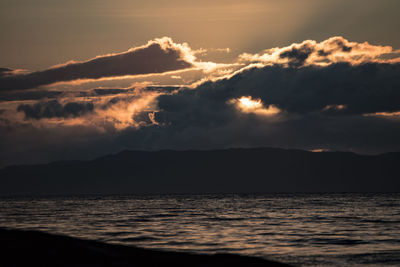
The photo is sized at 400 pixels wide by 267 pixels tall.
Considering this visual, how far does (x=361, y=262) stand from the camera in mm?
30859

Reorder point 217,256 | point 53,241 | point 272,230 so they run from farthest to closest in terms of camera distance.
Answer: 1. point 272,230
2. point 53,241
3. point 217,256

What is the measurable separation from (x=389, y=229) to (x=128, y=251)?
3170 centimetres

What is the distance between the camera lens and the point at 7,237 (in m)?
31.6

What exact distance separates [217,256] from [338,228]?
2829cm

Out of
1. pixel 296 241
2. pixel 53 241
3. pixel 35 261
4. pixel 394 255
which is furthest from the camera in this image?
pixel 296 241

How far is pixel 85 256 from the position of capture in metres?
26.7

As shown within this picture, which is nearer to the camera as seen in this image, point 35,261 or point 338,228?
point 35,261

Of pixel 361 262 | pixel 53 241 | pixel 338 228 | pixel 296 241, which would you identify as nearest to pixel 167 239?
pixel 296 241

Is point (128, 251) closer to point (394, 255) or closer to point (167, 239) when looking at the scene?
point (167, 239)

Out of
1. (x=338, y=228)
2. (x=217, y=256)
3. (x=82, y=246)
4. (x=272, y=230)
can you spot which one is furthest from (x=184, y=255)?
(x=338, y=228)

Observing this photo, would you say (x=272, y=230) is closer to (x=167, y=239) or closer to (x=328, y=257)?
(x=167, y=239)

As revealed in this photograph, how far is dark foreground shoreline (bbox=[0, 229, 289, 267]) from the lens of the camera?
82.7 feet

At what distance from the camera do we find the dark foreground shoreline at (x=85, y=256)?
25219mm

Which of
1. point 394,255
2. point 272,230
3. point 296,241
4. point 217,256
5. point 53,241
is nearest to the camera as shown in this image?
point 217,256
